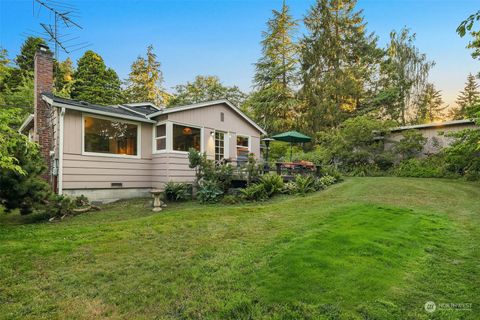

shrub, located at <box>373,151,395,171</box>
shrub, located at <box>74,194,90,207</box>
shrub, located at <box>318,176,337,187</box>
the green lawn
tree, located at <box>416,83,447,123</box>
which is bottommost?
the green lawn

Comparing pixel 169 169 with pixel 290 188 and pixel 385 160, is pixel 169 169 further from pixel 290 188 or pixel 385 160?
pixel 385 160

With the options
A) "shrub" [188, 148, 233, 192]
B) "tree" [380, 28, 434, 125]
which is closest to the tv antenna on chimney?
"shrub" [188, 148, 233, 192]

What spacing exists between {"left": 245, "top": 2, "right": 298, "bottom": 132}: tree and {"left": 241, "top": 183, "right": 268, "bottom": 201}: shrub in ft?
49.3

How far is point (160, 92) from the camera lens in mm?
30562

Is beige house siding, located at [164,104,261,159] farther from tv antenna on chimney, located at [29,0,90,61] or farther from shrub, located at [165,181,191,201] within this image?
tv antenna on chimney, located at [29,0,90,61]

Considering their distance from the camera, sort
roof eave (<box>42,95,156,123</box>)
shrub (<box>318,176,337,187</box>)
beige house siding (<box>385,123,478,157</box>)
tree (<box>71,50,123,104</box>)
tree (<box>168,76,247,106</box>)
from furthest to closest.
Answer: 1. tree (<box>168,76,247,106</box>)
2. tree (<box>71,50,123,104</box>)
3. beige house siding (<box>385,123,478,157</box>)
4. shrub (<box>318,176,337,187</box>)
5. roof eave (<box>42,95,156,123</box>)

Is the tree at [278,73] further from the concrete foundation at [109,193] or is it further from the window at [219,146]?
the concrete foundation at [109,193]

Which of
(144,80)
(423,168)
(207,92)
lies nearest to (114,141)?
(423,168)

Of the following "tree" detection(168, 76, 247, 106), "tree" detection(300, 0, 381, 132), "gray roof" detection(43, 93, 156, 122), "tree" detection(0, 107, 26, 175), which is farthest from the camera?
"tree" detection(168, 76, 247, 106)

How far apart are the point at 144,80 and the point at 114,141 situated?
22.9 meters

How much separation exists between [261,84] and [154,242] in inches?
855

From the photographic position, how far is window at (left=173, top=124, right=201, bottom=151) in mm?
10078

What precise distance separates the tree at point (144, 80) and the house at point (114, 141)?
19048 mm

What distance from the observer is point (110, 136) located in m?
9.32
